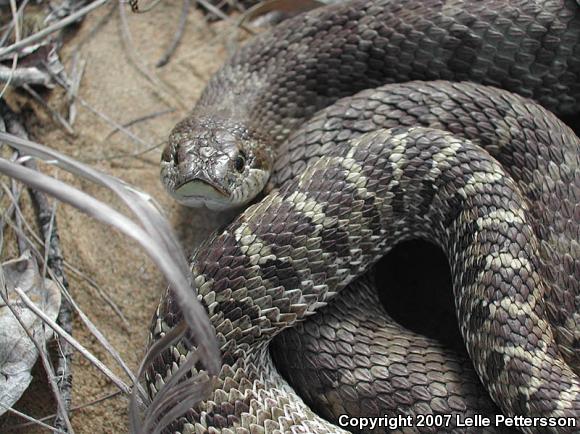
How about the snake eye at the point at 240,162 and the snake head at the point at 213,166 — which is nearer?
the snake head at the point at 213,166

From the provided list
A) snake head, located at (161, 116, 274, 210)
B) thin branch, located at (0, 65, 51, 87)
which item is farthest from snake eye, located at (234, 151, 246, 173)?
thin branch, located at (0, 65, 51, 87)

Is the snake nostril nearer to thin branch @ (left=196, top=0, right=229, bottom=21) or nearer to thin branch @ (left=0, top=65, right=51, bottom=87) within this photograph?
thin branch @ (left=0, top=65, right=51, bottom=87)

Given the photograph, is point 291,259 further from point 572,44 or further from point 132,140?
point 572,44

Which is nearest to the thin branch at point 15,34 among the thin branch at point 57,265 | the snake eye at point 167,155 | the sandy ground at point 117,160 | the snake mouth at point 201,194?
the thin branch at point 57,265

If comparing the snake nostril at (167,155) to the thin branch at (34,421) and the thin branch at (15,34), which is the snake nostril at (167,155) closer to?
the thin branch at (15,34)

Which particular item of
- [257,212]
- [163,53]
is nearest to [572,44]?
[257,212]
